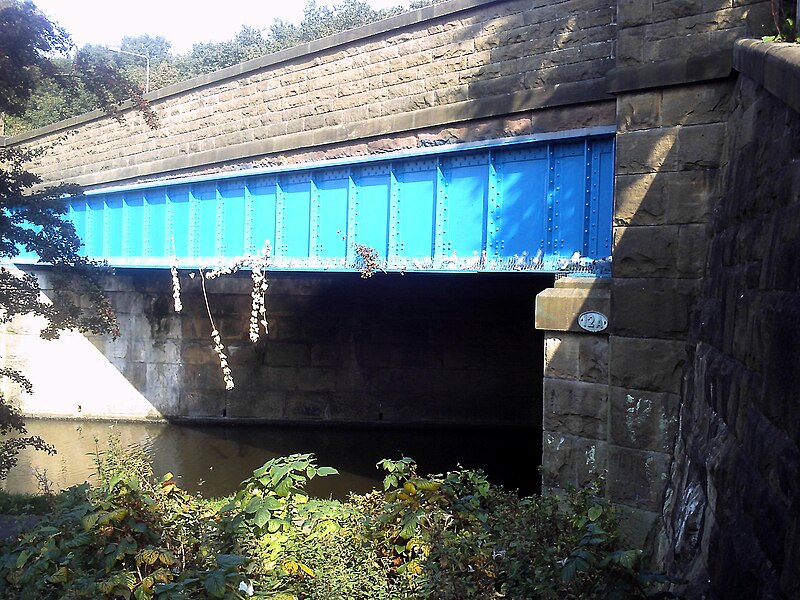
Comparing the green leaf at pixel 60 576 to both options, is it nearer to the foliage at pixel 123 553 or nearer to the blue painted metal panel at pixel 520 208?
the foliage at pixel 123 553

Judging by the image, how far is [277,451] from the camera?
15.2 metres

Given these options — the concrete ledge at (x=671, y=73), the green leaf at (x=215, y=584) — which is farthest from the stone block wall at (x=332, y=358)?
the green leaf at (x=215, y=584)

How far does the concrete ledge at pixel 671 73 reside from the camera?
6.15m

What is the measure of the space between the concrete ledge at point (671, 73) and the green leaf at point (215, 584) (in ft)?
17.9

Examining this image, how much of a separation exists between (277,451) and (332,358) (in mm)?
2833

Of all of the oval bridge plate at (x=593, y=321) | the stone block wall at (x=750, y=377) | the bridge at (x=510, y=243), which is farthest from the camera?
the oval bridge plate at (x=593, y=321)

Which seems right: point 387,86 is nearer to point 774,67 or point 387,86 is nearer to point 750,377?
point 774,67

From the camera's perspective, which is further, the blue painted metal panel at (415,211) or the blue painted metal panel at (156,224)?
the blue painted metal panel at (156,224)

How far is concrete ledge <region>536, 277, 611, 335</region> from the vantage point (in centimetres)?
692

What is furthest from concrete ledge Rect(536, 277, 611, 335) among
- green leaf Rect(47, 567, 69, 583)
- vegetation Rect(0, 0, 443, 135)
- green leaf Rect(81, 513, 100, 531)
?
vegetation Rect(0, 0, 443, 135)

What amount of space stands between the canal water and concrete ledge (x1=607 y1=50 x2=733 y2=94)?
822cm

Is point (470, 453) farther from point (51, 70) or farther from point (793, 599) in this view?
point (793, 599)

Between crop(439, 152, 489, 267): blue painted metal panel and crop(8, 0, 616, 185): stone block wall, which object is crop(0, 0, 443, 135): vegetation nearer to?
crop(8, 0, 616, 185): stone block wall

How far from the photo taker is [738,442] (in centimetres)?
361
